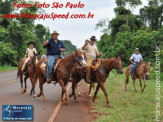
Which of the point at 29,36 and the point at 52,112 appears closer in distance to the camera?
the point at 52,112

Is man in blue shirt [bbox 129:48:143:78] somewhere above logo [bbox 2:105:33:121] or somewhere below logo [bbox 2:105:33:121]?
above

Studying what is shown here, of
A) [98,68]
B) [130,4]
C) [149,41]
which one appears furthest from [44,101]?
[130,4]

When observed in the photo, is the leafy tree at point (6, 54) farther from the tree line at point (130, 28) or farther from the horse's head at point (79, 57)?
the horse's head at point (79, 57)

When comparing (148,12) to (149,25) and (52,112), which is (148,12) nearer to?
(149,25)

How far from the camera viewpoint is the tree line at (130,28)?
129 feet

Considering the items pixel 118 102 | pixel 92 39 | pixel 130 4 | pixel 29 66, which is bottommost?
pixel 118 102

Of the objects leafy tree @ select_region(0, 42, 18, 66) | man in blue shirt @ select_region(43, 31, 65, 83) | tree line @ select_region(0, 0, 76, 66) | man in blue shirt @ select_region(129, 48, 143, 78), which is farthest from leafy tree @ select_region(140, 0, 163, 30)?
man in blue shirt @ select_region(43, 31, 65, 83)

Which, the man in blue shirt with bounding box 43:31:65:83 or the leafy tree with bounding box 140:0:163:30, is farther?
the leafy tree with bounding box 140:0:163:30

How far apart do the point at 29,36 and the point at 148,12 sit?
28089 millimetres

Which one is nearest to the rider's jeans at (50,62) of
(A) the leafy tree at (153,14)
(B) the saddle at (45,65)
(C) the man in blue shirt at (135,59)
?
(B) the saddle at (45,65)

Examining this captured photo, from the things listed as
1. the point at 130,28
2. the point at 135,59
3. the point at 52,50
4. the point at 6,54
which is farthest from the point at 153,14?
the point at 52,50

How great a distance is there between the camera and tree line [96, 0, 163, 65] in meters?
39.2

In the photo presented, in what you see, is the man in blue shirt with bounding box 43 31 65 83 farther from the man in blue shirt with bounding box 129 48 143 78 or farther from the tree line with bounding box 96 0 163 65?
the tree line with bounding box 96 0 163 65

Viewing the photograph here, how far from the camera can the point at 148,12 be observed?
53562mm
